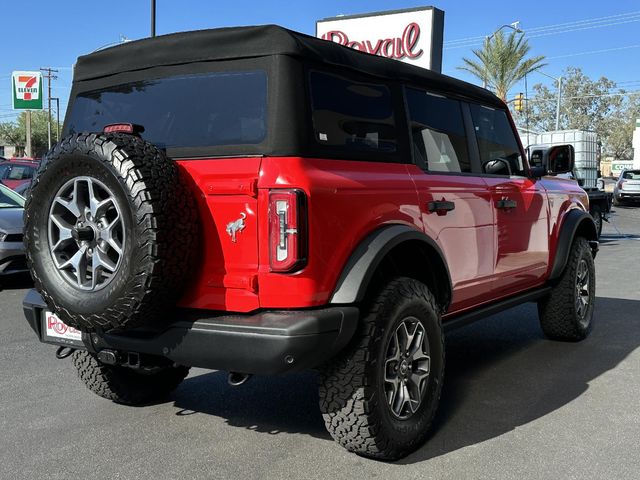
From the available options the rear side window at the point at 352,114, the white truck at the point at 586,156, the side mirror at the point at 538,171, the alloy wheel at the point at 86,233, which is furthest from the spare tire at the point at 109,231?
the white truck at the point at 586,156

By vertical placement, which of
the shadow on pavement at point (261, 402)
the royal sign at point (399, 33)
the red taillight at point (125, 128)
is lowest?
the shadow on pavement at point (261, 402)

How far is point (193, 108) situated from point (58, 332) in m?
1.32

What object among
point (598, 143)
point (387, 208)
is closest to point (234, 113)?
point (387, 208)

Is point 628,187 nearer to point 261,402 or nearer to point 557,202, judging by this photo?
point 557,202

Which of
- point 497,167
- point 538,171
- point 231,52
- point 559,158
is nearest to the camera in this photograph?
point 231,52

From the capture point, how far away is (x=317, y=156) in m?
3.02

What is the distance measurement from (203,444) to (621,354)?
351 cm

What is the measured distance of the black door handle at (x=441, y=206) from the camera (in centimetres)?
365

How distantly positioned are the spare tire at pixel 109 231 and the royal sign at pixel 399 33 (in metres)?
14.5

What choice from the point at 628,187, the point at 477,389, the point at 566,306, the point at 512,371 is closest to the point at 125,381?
the point at 477,389

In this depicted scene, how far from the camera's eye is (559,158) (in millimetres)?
5336

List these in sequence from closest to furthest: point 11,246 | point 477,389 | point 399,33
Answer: point 477,389
point 11,246
point 399,33

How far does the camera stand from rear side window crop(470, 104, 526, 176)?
456 centimetres

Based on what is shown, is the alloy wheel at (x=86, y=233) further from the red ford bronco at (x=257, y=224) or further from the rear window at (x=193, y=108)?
the rear window at (x=193, y=108)
